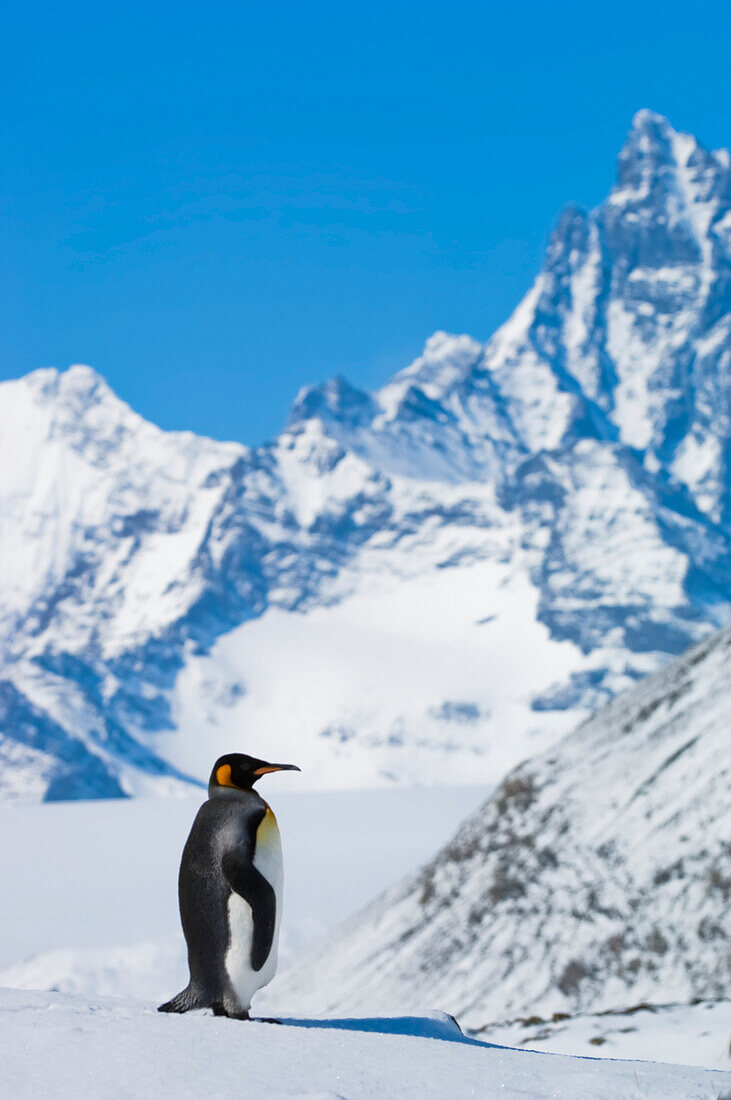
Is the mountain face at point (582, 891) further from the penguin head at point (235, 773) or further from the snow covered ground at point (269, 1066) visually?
the snow covered ground at point (269, 1066)

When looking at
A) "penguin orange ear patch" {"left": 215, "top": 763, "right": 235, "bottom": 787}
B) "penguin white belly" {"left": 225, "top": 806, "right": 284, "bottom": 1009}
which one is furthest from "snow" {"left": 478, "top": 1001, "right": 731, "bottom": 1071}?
"penguin orange ear patch" {"left": 215, "top": 763, "right": 235, "bottom": 787}

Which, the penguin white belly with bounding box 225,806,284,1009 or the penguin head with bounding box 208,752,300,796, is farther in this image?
the penguin head with bounding box 208,752,300,796

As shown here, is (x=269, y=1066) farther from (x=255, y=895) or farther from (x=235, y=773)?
(x=235, y=773)

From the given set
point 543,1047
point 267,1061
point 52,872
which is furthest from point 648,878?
point 52,872

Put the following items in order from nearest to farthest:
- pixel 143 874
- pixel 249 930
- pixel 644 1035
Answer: pixel 249 930, pixel 644 1035, pixel 143 874

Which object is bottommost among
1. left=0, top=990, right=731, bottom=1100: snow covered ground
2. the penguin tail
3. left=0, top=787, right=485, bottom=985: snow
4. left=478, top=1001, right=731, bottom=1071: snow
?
left=478, top=1001, right=731, bottom=1071: snow

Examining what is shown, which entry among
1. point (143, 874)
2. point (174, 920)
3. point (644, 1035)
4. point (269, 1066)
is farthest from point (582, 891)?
point (143, 874)

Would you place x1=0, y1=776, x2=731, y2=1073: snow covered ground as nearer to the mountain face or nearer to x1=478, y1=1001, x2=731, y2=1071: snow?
x1=478, y1=1001, x2=731, y2=1071: snow

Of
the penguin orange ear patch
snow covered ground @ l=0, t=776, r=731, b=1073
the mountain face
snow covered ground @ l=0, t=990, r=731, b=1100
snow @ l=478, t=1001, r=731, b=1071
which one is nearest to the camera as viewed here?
snow covered ground @ l=0, t=990, r=731, b=1100

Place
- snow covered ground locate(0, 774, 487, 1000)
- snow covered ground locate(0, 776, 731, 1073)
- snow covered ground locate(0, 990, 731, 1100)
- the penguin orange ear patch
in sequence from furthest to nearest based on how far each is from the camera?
1. snow covered ground locate(0, 774, 487, 1000)
2. the penguin orange ear patch
3. snow covered ground locate(0, 776, 731, 1073)
4. snow covered ground locate(0, 990, 731, 1100)

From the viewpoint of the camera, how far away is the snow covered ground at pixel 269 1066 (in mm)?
6918

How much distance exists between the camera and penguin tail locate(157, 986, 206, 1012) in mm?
9062

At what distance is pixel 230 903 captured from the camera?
29.8 feet

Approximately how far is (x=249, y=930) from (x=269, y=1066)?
174 cm
